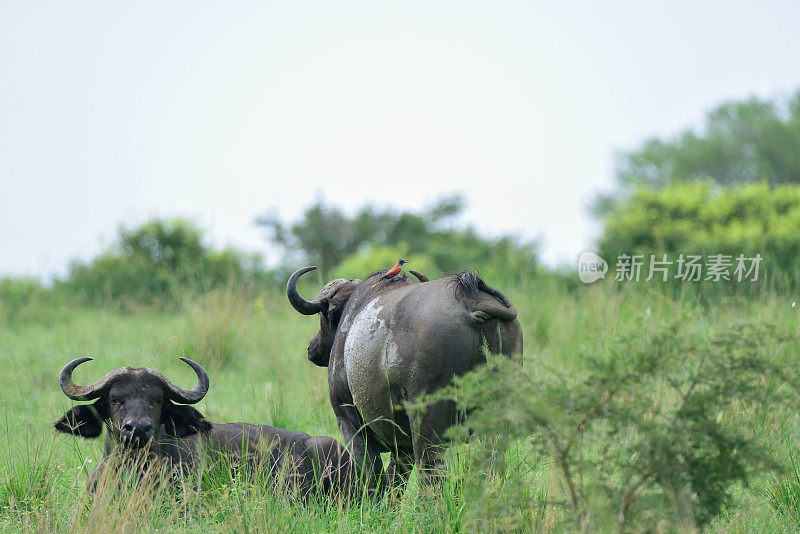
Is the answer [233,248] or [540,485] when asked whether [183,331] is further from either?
[233,248]

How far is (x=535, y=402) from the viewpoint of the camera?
11.6 ft

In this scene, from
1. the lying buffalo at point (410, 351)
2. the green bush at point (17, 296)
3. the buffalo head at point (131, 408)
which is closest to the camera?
the lying buffalo at point (410, 351)

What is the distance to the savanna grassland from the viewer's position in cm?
407

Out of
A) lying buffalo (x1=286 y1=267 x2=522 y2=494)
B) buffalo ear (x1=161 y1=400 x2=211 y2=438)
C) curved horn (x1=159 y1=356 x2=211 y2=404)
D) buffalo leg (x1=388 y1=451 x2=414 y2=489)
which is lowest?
buffalo leg (x1=388 y1=451 x2=414 y2=489)

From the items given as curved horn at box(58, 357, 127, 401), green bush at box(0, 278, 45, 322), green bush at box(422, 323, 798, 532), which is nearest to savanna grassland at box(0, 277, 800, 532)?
green bush at box(422, 323, 798, 532)

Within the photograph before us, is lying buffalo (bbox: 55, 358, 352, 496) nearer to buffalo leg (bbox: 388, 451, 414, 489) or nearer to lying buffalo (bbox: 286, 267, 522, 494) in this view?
buffalo leg (bbox: 388, 451, 414, 489)

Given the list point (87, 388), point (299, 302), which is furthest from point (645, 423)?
point (87, 388)

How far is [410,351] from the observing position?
4473 mm

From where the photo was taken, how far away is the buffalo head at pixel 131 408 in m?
5.26

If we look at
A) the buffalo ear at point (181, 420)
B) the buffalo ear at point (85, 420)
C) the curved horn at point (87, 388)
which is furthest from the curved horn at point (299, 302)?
the buffalo ear at point (85, 420)

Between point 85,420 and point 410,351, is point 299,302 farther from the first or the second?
point 85,420

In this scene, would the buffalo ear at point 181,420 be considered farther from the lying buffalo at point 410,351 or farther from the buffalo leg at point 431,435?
the buffalo leg at point 431,435

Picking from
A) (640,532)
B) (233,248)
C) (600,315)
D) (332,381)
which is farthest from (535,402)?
(233,248)

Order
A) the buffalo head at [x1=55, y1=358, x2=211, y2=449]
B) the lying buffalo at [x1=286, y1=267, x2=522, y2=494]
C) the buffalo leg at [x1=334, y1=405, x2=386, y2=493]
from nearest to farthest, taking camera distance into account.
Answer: the lying buffalo at [x1=286, y1=267, x2=522, y2=494], the buffalo leg at [x1=334, y1=405, x2=386, y2=493], the buffalo head at [x1=55, y1=358, x2=211, y2=449]
